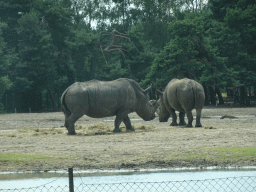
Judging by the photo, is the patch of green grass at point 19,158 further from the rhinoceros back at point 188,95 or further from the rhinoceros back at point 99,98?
the rhinoceros back at point 188,95

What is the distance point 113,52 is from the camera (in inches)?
1731

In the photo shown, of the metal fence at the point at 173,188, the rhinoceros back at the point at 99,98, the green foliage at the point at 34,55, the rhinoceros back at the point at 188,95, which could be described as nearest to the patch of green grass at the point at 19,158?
the metal fence at the point at 173,188

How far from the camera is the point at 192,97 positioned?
16.9 metres

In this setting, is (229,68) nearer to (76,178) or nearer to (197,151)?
(197,151)

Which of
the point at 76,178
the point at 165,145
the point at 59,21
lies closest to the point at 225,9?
the point at 59,21

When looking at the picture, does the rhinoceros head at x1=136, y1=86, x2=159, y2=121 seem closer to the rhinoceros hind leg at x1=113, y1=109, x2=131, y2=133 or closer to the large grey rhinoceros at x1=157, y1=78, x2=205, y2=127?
the large grey rhinoceros at x1=157, y1=78, x2=205, y2=127

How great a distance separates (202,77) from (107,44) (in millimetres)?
12961

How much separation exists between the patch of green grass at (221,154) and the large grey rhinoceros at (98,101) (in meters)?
5.51

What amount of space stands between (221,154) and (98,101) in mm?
6253

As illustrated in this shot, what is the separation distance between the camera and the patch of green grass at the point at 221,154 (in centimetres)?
976

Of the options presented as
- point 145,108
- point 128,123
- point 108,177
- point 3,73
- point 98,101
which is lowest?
point 108,177

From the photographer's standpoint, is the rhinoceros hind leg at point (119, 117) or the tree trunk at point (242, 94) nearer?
the rhinoceros hind leg at point (119, 117)

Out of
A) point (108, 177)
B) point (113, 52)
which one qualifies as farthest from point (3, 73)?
point (108, 177)

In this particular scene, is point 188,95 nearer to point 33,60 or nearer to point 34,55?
point 33,60
